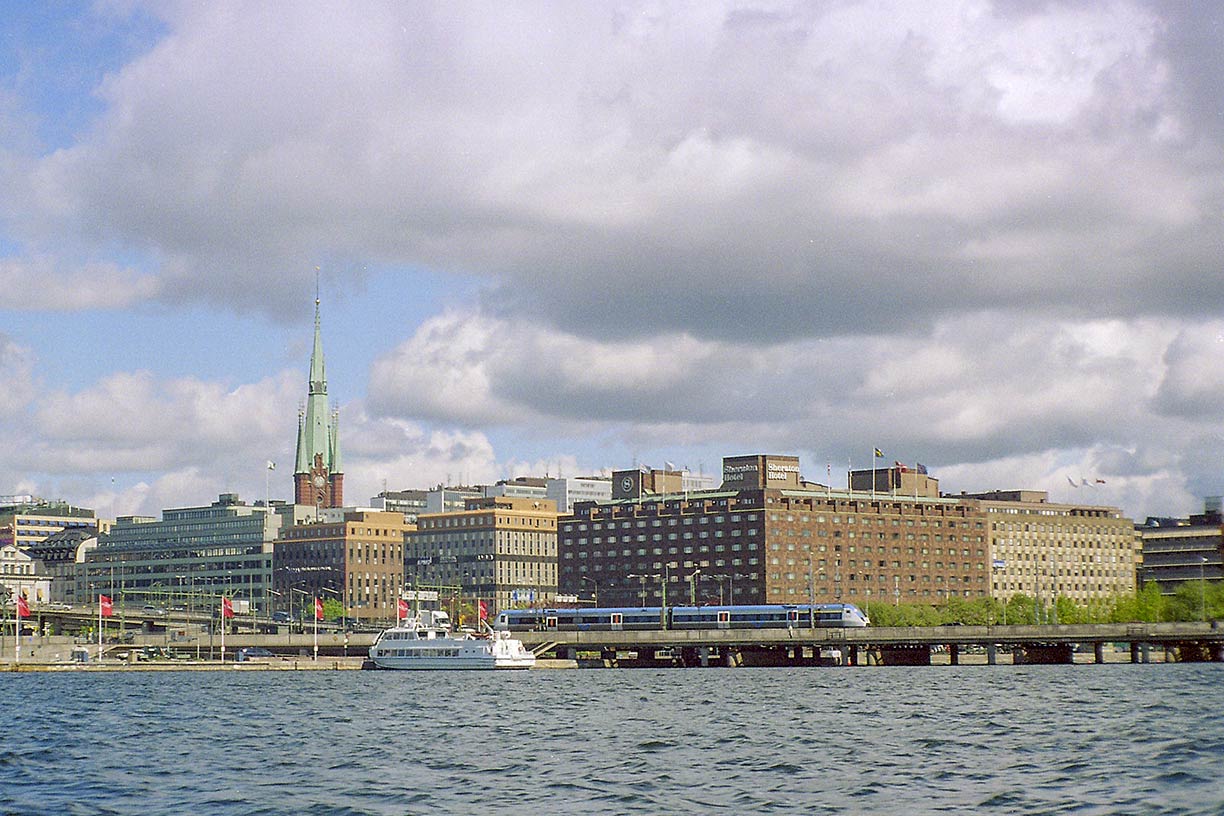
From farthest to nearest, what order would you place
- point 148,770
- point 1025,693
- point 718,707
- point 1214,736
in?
point 1025,693 < point 718,707 < point 1214,736 < point 148,770

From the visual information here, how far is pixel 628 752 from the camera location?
77.4 metres

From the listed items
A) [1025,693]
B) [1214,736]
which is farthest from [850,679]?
[1214,736]

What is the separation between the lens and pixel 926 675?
182 metres

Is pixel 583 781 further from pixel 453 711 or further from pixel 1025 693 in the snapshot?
pixel 1025 693

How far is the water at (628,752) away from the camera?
5900 cm

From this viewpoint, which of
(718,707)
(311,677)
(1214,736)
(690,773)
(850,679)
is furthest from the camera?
(311,677)

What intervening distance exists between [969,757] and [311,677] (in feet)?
429

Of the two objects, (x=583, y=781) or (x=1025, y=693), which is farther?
(x=1025, y=693)

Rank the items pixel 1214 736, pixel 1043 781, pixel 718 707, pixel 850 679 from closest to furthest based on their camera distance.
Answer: pixel 1043 781 → pixel 1214 736 → pixel 718 707 → pixel 850 679

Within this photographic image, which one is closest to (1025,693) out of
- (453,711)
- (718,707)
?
(718,707)

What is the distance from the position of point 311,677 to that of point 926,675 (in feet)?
210

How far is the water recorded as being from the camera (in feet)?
194

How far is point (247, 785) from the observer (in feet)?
216

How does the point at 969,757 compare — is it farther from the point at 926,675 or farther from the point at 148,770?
the point at 926,675
